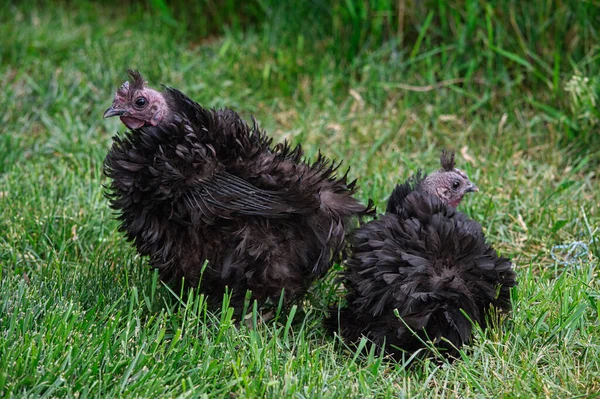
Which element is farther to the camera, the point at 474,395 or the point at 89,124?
the point at 89,124

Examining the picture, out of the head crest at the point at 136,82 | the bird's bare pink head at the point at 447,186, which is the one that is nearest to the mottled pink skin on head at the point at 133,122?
A: the head crest at the point at 136,82

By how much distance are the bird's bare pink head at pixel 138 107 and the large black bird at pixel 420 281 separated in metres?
1.07

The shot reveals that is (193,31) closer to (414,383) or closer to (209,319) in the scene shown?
(209,319)

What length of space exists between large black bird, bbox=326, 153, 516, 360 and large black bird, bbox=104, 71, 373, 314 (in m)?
0.21

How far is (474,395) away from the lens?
3051mm

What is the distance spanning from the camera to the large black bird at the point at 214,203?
10.9 ft

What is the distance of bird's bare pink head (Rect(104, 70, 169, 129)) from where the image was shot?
3426 mm

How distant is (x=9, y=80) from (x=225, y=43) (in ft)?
5.99

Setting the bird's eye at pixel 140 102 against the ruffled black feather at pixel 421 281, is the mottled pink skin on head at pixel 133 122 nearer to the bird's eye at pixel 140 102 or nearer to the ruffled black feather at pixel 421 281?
the bird's eye at pixel 140 102

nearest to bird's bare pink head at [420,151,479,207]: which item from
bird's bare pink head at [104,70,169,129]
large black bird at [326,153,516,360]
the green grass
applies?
large black bird at [326,153,516,360]

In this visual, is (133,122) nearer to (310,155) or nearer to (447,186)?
(447,186)

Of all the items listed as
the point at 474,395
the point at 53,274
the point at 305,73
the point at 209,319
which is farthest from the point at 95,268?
the point at 305,73

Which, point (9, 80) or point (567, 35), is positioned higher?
point (567, 35)

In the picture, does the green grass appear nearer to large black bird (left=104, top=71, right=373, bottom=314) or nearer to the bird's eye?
large black bird (left=104, top=71, right=373, bottom=314)
